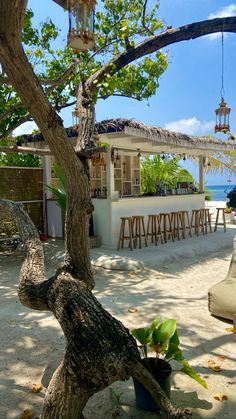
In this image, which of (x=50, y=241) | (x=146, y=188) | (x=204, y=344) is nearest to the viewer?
(x=204, y=344)

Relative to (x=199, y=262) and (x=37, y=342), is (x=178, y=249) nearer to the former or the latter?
(x=199, y=262)

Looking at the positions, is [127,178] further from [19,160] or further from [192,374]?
[192,374]

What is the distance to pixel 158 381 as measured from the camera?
7.50 feet

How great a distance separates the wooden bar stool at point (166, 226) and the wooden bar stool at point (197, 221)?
101 centimetres

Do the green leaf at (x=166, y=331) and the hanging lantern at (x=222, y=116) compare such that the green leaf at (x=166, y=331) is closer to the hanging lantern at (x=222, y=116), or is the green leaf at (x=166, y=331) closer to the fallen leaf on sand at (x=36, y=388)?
the fallen leaf on sand at (x=36, y=388)

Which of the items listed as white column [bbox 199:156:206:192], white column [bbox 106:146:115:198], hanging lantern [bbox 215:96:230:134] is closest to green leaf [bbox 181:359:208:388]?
hanging lantern [bbox 215:96:230:134]

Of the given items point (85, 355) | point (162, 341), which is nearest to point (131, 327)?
point (162, 341)

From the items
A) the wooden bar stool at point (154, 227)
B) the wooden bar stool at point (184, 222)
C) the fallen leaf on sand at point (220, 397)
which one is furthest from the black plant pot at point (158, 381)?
the wooden bar stool at point (184, 222)

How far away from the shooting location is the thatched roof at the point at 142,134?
288 inches

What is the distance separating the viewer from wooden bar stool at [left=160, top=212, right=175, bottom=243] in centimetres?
888

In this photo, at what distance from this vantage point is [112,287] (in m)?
5.56

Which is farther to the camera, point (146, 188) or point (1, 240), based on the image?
point (146, 188)

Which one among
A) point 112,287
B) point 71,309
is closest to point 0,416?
point 71,309

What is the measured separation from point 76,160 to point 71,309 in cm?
101
